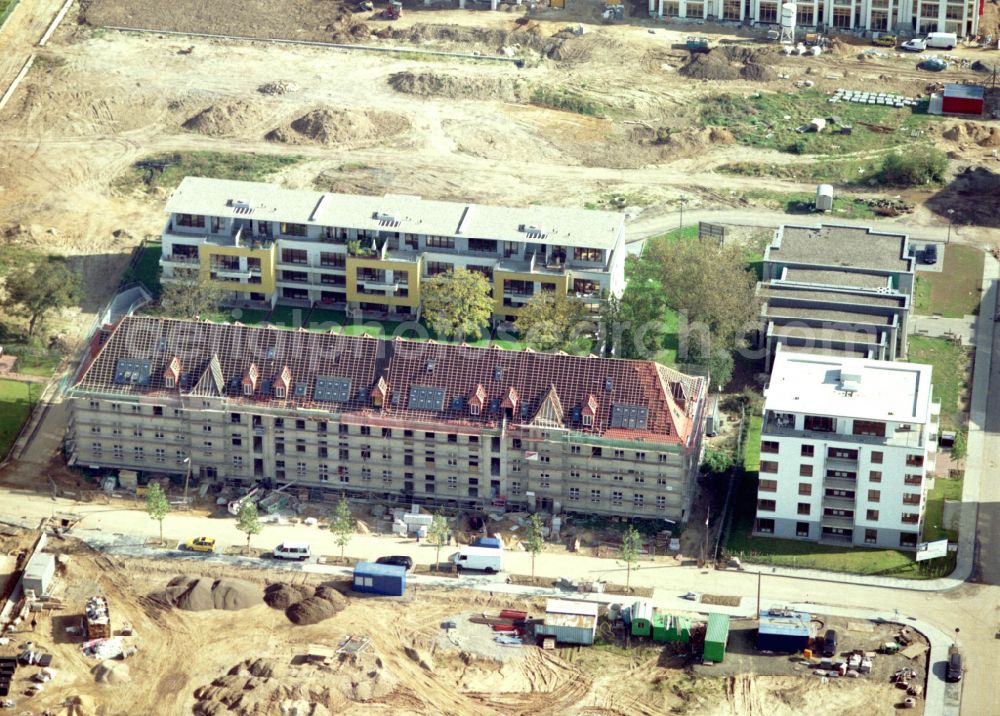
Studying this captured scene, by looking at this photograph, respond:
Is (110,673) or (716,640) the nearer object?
(110,673)

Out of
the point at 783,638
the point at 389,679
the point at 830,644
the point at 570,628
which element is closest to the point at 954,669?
the point at 830,644

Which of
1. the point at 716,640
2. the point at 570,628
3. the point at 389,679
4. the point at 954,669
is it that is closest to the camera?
the point at 954,669

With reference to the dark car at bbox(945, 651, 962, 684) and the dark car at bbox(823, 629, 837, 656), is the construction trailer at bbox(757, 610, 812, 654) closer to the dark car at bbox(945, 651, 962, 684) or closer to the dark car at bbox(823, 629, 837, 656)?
the dark car at bbox(823, 629, 837, 656)

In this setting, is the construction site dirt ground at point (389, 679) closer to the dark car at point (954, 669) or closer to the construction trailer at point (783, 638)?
the construction trailer at point (783, 638)

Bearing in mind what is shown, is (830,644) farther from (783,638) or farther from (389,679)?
(389,679)

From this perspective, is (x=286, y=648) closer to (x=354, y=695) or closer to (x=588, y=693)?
(x=354, y=695)

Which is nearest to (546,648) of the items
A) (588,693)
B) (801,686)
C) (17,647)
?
(588,693)
